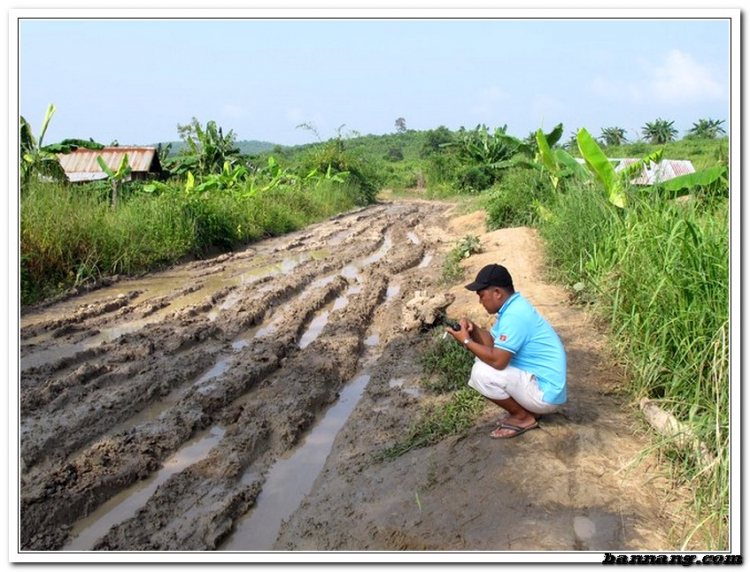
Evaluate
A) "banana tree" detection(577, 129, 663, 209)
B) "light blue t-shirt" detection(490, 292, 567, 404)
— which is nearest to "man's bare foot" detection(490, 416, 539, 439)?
"light blue t-shirt" detection(490, 292, 567, 404)

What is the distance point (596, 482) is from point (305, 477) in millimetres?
1922

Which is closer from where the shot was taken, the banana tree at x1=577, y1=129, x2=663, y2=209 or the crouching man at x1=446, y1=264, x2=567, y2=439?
the crouching man at x1=446, y1=264, x2=567, y2=439

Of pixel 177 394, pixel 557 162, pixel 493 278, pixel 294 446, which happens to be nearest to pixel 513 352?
pixel 493 278

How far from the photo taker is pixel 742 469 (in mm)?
3277

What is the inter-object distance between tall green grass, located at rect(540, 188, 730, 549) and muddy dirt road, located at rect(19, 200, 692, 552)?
10.0 inches

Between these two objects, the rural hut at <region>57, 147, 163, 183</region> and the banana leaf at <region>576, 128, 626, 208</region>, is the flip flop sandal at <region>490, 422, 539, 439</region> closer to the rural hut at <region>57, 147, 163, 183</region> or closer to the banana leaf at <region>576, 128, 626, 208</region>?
the banana leaf at <region>576, 128, 626, 208</region>

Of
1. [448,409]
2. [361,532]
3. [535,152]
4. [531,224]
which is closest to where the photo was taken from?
[361,532]

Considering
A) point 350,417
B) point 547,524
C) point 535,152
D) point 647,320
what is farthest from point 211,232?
point 547,524

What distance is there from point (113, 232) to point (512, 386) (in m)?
9.32

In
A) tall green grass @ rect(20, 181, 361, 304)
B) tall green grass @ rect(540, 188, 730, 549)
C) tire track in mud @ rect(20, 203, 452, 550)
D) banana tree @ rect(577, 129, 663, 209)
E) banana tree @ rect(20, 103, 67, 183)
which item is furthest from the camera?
banana tree @ rect(20, 103, 67, 183)

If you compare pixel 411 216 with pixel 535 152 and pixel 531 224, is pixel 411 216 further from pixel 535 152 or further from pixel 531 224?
pixel 531 224

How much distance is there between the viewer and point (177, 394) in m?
6.05

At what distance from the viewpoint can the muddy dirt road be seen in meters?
3.81

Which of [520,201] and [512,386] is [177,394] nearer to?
[512,386]
